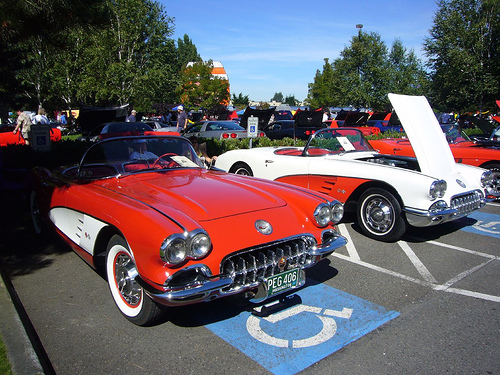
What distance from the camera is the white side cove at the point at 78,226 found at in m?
3.44

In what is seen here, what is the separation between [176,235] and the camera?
8.86ft

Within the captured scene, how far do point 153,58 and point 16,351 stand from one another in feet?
90.0

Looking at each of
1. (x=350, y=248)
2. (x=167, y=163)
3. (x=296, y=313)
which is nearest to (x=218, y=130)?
(x=350, y=248)

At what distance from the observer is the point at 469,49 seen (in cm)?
2022

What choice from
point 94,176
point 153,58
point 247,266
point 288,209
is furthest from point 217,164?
point 153,58

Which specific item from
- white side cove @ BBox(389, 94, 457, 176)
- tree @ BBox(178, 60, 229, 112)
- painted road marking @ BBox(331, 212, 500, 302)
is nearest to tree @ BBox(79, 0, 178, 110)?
tree @ BBox(178, 60, 229, 112)

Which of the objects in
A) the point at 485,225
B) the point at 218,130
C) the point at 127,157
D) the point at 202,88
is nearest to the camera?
the point at 127,157

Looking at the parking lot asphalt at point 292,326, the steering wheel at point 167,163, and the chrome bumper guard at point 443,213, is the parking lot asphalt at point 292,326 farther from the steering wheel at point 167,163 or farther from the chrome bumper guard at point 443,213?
the steering wheel at point 167,163

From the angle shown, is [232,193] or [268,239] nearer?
[268,239]

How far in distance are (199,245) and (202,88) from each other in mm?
40234

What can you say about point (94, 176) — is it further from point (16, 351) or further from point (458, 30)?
point (458, 30)

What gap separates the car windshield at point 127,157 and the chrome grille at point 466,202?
3520 mm

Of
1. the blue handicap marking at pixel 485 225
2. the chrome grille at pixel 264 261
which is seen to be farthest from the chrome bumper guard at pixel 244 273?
the blue handicap marking at pixel 485 225

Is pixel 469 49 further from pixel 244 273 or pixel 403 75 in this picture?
pixel 244 273
